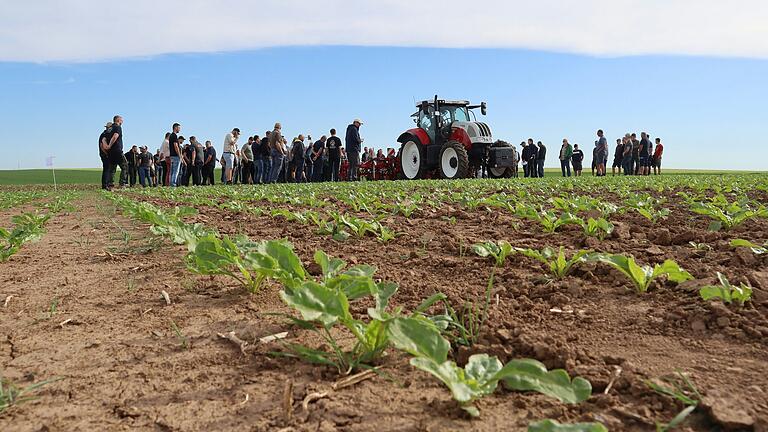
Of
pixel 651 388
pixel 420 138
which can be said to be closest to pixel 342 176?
pixel 420 138

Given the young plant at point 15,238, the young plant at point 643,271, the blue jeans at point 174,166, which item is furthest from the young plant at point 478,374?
the blue jeans at point 174,166

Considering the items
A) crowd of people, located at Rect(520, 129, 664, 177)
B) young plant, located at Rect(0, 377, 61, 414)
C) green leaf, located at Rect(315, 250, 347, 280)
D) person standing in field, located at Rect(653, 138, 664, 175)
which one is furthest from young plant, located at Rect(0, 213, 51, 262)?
person standing in field, located at Rect(653, 138, 664, 175)

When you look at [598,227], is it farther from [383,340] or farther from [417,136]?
[417,136]

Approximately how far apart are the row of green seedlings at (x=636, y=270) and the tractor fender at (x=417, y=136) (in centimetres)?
1619

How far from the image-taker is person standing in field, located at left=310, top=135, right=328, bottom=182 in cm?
2308

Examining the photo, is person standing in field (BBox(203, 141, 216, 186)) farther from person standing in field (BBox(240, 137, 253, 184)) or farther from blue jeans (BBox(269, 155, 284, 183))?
blue jeans (BBox(269, 155, 284, 183))

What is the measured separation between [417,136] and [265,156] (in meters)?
6.08

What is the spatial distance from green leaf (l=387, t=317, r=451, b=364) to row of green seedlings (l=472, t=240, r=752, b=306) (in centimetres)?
122

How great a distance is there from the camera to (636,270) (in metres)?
2.40

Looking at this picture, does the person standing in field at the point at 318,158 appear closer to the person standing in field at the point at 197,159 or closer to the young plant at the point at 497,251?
the person standing in field at the point at 197,159

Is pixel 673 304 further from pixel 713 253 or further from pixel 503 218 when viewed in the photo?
pixel 503 218

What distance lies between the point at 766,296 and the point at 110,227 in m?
5.67

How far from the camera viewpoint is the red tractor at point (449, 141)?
1866 centimetres

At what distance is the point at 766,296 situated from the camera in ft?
7.27
